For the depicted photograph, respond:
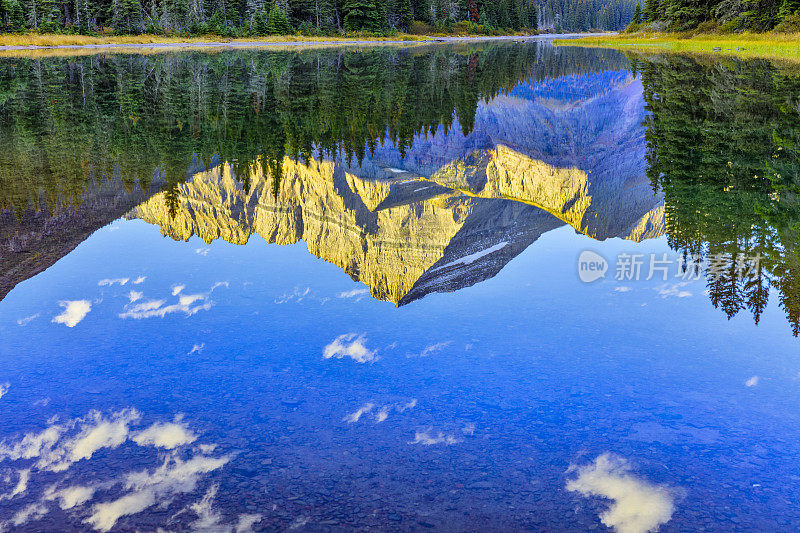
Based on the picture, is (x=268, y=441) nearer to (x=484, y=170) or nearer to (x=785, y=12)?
(x=484, y=170)

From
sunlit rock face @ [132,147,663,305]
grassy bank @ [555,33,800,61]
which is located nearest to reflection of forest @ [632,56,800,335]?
sunlit rock face @ [132,147,663,305]

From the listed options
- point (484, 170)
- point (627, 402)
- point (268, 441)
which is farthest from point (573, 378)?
point (484, 170)

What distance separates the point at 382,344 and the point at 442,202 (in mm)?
15771

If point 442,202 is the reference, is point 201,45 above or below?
above

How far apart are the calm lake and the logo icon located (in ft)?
0.24

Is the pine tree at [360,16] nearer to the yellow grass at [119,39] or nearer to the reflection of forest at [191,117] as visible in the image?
the yellow grass at [119,39]

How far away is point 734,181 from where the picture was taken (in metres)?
16.1

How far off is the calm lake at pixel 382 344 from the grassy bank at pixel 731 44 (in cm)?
4990

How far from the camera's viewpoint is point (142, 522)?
600 centimetres

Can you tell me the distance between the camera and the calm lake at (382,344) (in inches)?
246

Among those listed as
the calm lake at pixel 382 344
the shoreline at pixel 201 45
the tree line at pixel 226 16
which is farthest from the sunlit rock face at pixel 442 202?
the tree line at pixel 226 16

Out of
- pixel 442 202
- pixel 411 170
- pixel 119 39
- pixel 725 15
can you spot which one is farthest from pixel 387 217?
pixel 119 39

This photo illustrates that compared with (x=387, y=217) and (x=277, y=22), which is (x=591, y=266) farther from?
(x=277, y=22)

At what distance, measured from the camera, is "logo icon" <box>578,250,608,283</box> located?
12.4 metres
